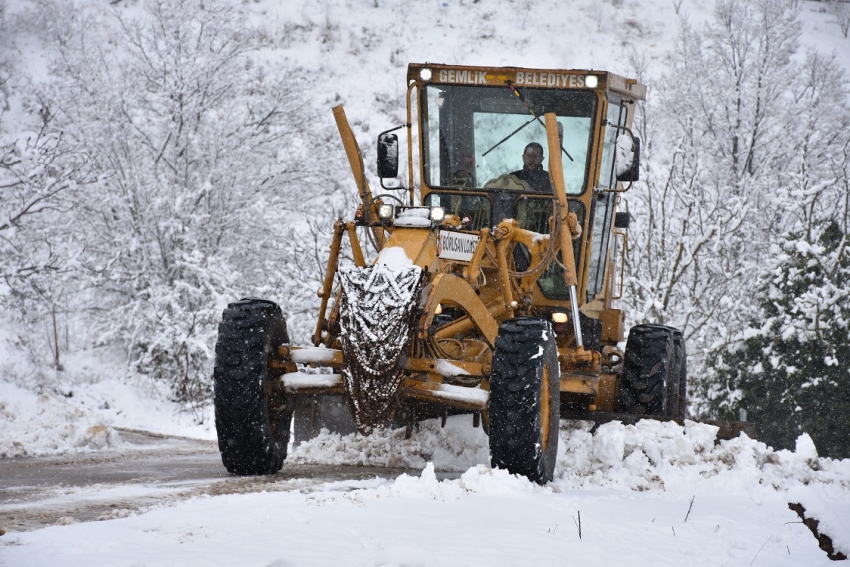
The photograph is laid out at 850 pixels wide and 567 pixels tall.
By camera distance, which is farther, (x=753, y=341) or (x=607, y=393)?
(x=753, y=341)

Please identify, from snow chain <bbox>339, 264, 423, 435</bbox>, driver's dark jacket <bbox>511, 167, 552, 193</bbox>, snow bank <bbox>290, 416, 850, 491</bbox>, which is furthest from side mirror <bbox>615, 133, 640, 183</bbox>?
snow chain <bbox>339, 264, 423, 435</bbox>

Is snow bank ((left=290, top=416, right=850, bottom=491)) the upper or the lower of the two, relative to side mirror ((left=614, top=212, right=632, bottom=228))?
lower

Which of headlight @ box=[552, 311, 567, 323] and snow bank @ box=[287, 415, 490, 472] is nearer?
snow bank @ box=[287, 415, 490, 472]

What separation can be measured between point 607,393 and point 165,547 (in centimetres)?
542

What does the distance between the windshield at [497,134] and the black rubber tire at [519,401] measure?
2.31m

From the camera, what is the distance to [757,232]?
2019 cm

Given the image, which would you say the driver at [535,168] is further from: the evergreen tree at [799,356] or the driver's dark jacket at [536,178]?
the evergreen tree at [799,356]

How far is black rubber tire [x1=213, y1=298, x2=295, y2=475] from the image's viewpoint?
257 inches

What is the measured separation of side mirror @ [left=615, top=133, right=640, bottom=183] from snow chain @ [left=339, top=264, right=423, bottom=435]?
2541mm

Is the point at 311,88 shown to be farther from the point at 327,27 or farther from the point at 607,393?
the point at 327,27

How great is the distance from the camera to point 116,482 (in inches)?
256

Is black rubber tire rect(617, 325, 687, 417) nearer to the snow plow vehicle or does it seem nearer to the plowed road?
the snow plow vehicle

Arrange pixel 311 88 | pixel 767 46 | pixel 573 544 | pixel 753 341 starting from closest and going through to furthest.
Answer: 1. pixel 573 544
2. pixel 753 341
3. pixel 311 88
4. pixel 767 46

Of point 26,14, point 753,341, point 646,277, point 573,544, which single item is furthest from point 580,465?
point 26,14
